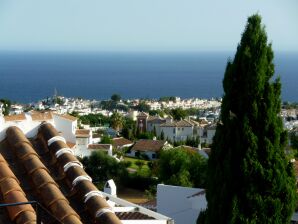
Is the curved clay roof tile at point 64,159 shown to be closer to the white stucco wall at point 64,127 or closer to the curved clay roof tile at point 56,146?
the curved clay roof tile at point 56,146

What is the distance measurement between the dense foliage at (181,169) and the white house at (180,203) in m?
12.0

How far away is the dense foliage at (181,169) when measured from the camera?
25719 mm

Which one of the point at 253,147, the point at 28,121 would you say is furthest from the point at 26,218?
the point at 253,147

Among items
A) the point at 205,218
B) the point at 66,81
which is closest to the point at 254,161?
the point at 205,218

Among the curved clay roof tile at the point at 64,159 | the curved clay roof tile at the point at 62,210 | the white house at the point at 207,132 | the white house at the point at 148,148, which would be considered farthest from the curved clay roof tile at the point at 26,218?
the white house at the point at 207,132

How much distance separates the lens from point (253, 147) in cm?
642

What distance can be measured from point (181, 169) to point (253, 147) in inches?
846

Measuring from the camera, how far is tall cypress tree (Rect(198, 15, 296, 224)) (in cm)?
640

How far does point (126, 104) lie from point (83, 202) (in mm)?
103797

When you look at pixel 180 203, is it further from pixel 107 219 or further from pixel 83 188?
pixel 107 219

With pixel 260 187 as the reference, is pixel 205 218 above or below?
below

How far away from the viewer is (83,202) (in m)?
3.54

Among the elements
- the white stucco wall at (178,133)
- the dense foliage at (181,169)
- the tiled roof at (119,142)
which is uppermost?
the dense foliage at (181,169)

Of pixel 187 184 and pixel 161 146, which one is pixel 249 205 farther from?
pixel 161 146
